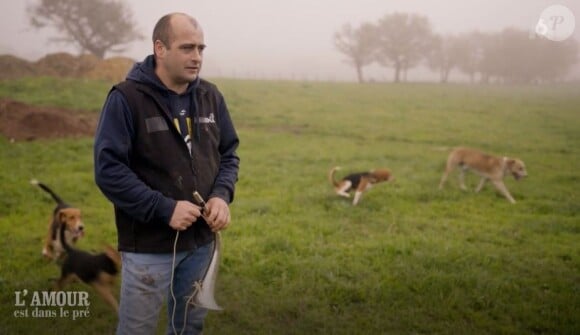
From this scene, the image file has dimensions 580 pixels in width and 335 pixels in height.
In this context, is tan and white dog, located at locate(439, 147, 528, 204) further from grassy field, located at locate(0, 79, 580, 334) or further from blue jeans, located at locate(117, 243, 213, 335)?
blue jeans, located at locate(117, 243, 213, 335)

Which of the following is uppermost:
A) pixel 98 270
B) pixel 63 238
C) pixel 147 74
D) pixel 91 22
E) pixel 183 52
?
pixel 91 22

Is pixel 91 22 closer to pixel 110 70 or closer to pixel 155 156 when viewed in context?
pixel 110 70

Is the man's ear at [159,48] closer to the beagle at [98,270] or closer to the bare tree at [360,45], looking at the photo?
the beagle at [98,270]

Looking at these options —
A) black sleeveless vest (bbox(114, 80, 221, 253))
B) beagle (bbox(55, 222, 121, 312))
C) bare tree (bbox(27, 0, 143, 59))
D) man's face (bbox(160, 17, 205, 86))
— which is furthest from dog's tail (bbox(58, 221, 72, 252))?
bare tree (bbox(27, 0, 143, 59))

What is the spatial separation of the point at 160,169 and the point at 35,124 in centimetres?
1253

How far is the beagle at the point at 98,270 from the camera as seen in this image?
4836 millimetres

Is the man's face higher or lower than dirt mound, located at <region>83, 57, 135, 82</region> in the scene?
lower

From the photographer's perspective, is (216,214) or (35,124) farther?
(35,124)

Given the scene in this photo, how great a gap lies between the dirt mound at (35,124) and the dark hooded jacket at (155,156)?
38.0 ft

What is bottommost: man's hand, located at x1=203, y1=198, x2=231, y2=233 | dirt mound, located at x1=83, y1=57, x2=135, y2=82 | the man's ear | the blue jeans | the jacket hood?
the blue jeans

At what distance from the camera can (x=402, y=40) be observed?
31859mm

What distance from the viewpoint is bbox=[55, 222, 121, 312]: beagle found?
4.84 metres

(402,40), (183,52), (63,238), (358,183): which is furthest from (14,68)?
(402,40)

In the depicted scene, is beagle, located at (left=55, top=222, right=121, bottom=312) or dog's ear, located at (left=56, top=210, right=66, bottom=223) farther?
dog's ear, located at (left=56, top=210, right=66, bottom=223)
